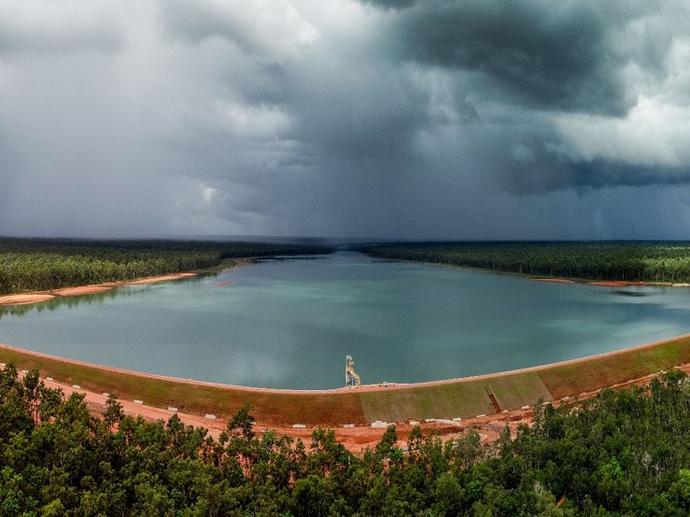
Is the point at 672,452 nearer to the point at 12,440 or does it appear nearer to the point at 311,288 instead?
the point at 12,440

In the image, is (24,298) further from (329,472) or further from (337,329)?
(329,472)

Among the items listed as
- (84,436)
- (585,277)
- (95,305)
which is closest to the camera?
(84,436)

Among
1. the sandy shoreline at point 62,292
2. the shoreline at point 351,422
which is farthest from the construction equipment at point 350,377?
the sandy shoreline at point 62,292


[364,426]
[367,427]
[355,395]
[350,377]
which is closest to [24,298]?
[350,377]

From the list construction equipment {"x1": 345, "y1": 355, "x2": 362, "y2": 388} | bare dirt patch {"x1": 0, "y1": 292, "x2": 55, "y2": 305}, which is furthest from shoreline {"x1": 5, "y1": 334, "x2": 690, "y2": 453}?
bare dirt patch {"x1": 0, "y1": 292, "x2": 55, "y2": 305}

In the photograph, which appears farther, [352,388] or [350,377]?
[350,377]

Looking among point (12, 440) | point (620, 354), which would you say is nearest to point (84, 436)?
point (12, 440)

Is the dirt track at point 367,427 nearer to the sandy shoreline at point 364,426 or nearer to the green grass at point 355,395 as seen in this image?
the sandy shoreline at point 364,426
